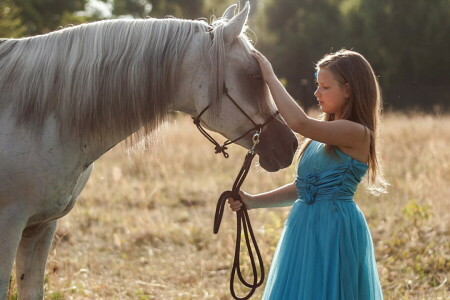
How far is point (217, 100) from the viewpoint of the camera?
8.82ft

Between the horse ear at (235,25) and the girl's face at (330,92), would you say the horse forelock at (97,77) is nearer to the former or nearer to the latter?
the horse ear at (235,25)

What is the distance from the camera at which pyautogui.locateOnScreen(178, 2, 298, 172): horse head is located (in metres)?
2.66

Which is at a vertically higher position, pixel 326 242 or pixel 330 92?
pixel 330 92

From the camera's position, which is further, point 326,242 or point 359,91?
point 359,91

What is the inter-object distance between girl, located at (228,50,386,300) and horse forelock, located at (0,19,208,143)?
17.3 inches

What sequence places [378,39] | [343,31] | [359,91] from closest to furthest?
[359,91] → [378,39] → [343,31]

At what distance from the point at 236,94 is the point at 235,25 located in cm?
30

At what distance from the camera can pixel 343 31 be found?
96.3 feet

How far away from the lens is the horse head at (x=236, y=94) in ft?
8.72

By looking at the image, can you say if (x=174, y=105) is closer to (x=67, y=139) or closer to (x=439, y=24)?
(x=67, y=139)

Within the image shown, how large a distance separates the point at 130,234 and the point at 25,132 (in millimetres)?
3822

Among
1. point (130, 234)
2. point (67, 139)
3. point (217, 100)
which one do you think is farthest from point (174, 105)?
point (130, 234)

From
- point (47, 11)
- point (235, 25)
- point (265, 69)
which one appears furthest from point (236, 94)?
point (47, 11)

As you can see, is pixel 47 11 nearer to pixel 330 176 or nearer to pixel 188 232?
pixel 188 232
